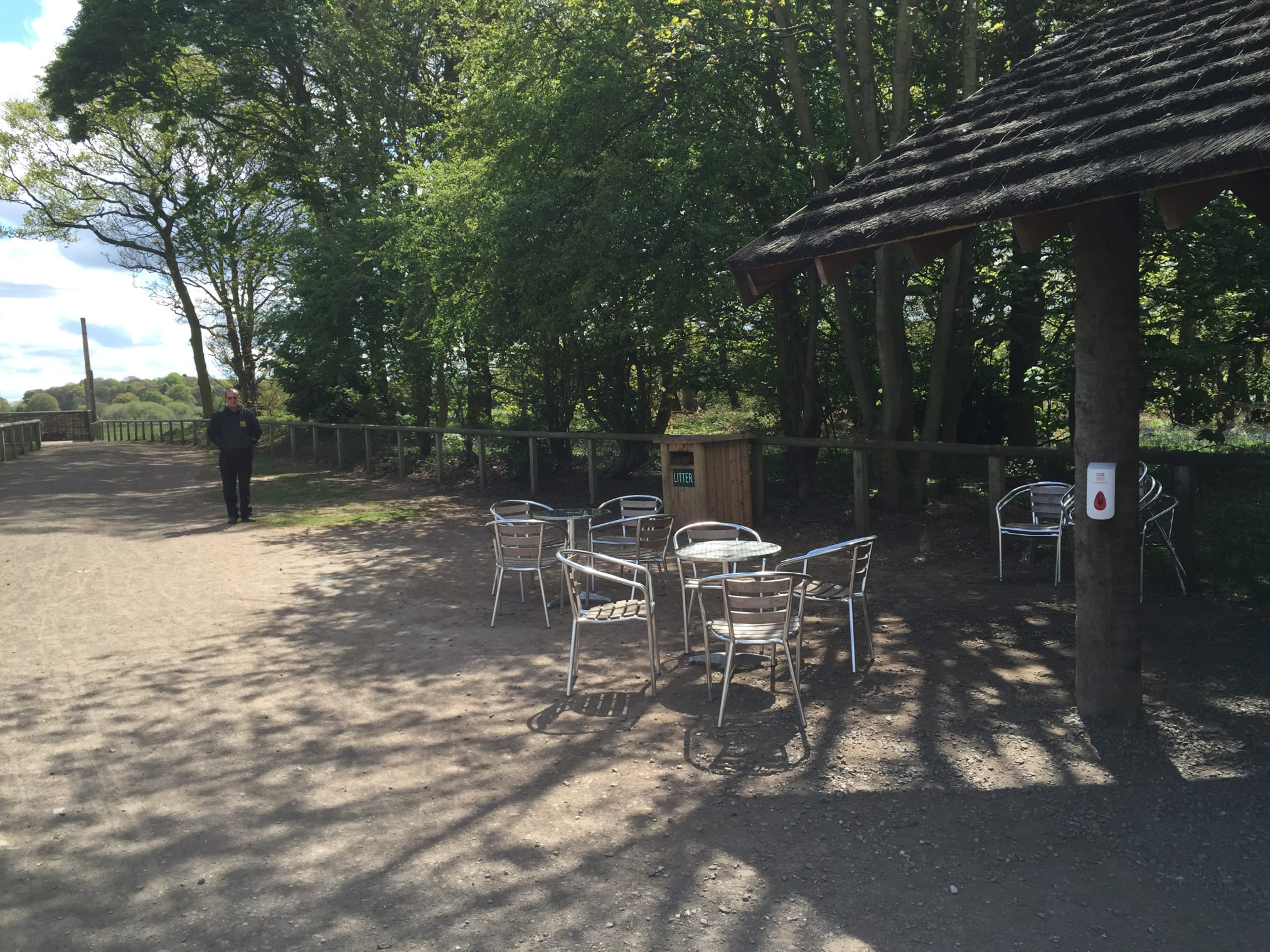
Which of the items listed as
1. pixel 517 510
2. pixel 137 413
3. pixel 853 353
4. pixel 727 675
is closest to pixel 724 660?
pixel 727 675

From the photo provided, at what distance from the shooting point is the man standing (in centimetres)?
1313

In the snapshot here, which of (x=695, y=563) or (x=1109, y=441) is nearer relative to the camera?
Answer: (x=1109, y=441)

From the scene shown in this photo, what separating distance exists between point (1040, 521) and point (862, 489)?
6.84ft

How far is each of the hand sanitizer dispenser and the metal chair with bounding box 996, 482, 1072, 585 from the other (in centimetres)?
350

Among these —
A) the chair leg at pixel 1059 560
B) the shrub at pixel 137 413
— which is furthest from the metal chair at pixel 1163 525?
the shrub at pixel 137 413

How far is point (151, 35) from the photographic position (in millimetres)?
23391

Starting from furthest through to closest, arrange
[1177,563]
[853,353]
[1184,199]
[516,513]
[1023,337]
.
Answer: [1023,337]
[853,353]
[516,513]
[1177,563]
[1184,199]

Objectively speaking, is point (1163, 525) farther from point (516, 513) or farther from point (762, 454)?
point (516, 513)

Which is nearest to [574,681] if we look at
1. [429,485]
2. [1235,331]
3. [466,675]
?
[466,675]

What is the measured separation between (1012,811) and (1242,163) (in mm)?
2743

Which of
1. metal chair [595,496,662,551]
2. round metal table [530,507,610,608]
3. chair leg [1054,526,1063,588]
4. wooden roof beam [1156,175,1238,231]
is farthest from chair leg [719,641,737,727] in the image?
chair leg [1054,526,1063,588]

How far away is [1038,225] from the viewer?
4.86 meters

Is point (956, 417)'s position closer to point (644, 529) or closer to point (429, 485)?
point (644, 529)

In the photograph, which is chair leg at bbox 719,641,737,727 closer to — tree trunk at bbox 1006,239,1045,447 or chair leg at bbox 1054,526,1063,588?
chair leg at bbox 1054,526,1063,588
